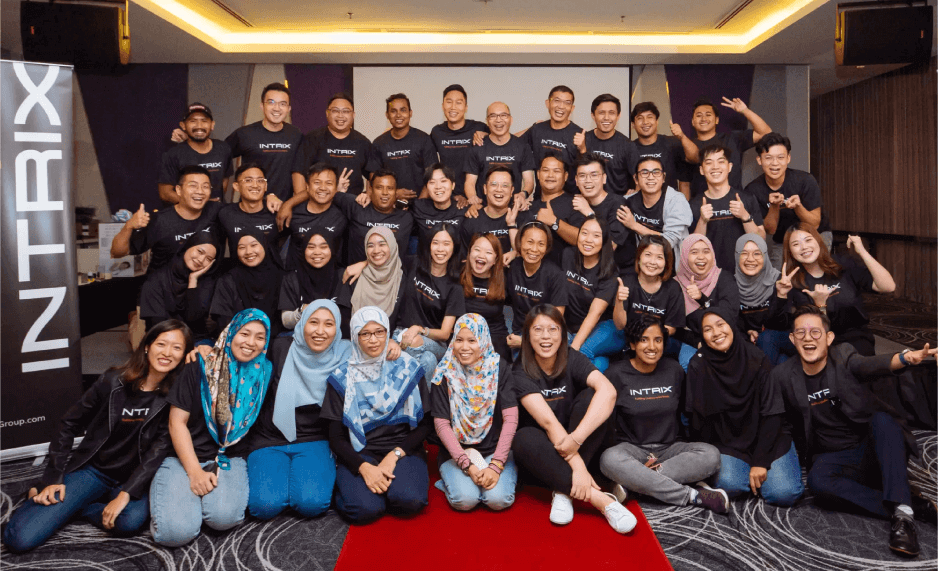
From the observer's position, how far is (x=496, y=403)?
299cm

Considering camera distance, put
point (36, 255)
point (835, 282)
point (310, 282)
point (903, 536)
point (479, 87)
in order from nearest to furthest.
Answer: point (903, 536)
point (36, 255)
point (835, 282)
point (310, 282)
point (479, 87)

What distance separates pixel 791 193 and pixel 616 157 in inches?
51.0

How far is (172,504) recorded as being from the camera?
8.54 ft

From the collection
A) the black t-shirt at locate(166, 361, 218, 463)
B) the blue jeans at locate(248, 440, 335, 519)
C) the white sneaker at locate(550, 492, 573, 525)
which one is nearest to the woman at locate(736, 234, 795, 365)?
the white sneaker at locate(550, 492, 573, 525)

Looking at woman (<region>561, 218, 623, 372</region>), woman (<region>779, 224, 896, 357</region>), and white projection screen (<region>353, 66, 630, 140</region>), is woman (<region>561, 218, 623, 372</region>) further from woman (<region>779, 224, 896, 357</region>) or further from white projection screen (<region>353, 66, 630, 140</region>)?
white projection screen (<region>353, 66, 630, 140</region>)

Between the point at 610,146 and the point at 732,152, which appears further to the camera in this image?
the point at 732,152

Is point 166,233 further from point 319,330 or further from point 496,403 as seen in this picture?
point 496,403

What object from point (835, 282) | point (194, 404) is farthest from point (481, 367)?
point (835, 282)

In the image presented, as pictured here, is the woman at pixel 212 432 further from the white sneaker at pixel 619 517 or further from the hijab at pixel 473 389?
the white sneaker at pixel 619 517

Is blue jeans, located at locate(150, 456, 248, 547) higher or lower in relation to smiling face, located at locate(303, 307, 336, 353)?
lower

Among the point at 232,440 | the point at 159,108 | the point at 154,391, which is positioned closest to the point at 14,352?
the point at 154,391

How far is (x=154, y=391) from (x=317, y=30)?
4.99 meters

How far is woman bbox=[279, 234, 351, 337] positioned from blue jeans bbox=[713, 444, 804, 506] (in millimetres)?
2360

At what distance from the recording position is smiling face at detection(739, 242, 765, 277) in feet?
12.2
